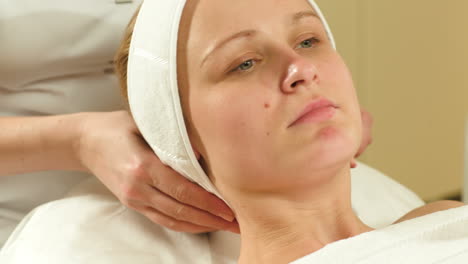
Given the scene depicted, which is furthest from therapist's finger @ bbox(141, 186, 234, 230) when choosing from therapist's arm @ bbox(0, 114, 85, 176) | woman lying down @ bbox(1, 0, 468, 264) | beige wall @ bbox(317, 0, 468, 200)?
beige wall @ bbox(317, 0, 468, 200)

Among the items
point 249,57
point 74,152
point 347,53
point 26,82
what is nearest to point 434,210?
point 249,57

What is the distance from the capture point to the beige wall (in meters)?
2.27

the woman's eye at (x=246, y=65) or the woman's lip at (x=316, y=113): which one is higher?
the woman's eye at (x=246, y=65)

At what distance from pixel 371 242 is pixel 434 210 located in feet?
0.73

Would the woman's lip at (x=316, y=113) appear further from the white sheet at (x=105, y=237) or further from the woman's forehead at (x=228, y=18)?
the white sheet at (x=105, y=237)

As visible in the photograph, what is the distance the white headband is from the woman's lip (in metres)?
0.21

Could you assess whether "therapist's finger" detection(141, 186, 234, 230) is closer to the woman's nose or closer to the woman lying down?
the woman lying down

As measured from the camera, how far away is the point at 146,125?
1133 millimetres

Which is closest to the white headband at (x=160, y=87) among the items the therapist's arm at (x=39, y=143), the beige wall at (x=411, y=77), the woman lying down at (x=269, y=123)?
the woman lying down at (x=269, y=123)

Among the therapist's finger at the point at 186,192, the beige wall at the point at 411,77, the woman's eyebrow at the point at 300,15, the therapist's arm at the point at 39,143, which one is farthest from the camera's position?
the beige wall at the point at 411,77

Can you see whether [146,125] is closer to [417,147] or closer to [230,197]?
[230,197]

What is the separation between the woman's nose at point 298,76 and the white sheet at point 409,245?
0.79 ft

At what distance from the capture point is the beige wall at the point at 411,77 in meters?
2.27

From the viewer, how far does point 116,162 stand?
123 cm
